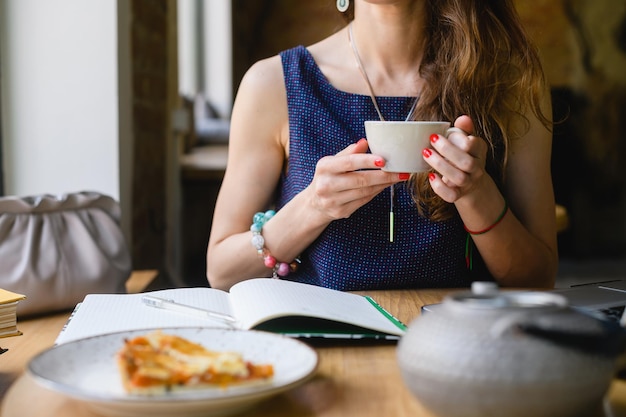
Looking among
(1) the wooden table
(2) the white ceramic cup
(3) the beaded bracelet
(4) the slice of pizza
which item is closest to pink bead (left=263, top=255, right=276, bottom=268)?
(3) the beaded bracelet

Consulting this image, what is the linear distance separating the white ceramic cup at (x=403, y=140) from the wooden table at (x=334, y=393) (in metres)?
0.25

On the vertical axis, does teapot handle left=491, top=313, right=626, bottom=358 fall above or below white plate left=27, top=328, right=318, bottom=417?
above

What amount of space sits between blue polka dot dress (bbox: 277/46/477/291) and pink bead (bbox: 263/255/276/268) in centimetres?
8

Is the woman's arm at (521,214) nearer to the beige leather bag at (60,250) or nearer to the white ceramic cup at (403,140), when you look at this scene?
the white ceramic cup at (403,140)

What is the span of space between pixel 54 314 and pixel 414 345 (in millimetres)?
831

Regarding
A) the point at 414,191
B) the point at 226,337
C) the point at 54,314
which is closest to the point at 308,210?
the point at 414,191

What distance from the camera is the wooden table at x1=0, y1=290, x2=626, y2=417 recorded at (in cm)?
71

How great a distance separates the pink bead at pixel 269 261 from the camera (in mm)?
1435

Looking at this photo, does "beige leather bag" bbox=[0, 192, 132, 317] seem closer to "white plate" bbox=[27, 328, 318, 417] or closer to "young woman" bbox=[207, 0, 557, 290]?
"young woman" bbox=[207, 0, 557, 290]

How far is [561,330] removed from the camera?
611mm

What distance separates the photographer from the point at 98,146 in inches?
77.0

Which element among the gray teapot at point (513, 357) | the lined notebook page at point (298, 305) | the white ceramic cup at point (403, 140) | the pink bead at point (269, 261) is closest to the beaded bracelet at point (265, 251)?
the pink bead at point (269, 261)

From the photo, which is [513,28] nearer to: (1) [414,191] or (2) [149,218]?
(1) [414,191]

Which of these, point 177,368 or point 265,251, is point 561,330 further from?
point 265,251
